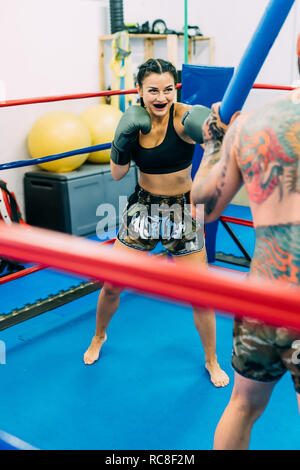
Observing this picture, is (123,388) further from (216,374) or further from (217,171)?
(217,171)

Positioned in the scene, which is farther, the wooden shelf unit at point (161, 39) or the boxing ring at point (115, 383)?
the wooden shelf unit at point (161, 39)

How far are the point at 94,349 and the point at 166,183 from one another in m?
0.71

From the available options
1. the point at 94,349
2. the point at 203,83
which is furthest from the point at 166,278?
the point at 203,83

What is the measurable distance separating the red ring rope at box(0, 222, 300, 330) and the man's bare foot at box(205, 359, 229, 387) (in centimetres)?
136

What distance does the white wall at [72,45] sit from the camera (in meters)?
3.51

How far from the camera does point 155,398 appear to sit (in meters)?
1.81

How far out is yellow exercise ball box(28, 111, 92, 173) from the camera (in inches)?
132

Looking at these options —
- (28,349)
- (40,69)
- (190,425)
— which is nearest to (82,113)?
(40,69)

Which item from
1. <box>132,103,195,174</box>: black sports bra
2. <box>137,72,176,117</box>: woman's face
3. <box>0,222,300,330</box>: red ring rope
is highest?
<box>137,72,176,117</box>: woman's face

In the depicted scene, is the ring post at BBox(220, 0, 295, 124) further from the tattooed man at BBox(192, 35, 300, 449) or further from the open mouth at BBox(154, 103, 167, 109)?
the open mouth at BBox(154, 103, 167, 109)

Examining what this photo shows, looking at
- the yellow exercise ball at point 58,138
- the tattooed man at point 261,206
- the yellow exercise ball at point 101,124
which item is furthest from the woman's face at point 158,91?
the yellow exercise ball at point 101,124

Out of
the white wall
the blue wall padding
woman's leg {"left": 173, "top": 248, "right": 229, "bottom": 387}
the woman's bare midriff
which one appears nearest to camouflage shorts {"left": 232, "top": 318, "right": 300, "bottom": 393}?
woman's leg {"left": 173, "top": 248, "right": 229, "bottom": 387}

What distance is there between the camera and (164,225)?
72.6 inches

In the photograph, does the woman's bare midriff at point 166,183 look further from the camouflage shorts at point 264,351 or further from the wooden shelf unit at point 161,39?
the wooden shelf unit at point 161,39
